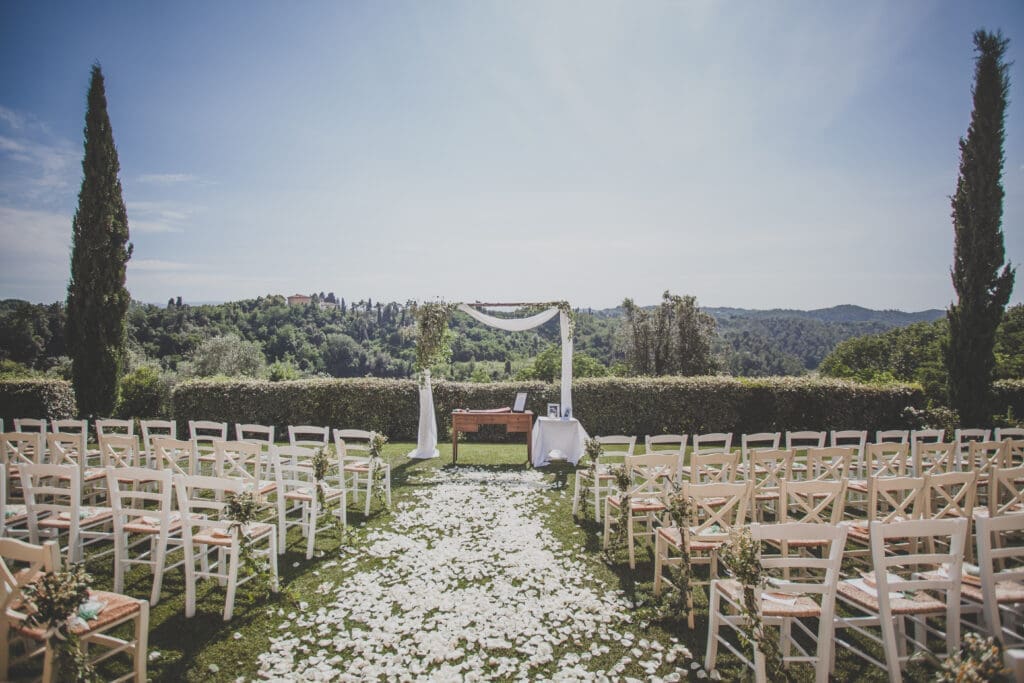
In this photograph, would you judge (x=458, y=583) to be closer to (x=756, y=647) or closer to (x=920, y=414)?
(x=756, y=647)

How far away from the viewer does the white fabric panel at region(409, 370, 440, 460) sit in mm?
11156

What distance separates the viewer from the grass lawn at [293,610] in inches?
133

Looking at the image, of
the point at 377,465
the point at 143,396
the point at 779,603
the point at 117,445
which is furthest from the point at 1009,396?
the point at 143,396

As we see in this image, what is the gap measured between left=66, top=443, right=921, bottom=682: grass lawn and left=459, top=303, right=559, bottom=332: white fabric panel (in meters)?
5.70

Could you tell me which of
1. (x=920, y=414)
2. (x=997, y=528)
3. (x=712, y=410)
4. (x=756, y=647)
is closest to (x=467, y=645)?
(x=756, y=647)

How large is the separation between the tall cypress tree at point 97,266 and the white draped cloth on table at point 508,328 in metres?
7.72

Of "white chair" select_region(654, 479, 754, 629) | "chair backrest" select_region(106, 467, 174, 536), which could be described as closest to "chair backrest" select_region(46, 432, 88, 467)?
"chair backrest" select_region(106, 467, 174, 536)

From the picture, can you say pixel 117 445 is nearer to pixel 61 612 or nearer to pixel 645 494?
pixel 61 612

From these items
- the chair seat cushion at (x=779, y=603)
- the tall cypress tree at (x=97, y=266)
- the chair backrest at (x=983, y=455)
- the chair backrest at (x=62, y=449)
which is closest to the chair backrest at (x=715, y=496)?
the chair seat cushion at (x=779, y=603)

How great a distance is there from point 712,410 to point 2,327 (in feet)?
114

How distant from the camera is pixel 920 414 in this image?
41.7ft

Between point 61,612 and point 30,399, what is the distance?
49.6 feet

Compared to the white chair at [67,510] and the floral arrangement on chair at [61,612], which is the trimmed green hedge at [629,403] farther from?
the floral arrangement on chair at [61,612]

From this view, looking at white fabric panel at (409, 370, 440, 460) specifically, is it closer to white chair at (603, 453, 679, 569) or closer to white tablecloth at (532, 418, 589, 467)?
white tablecloth at (532, 418, 589, 467)
